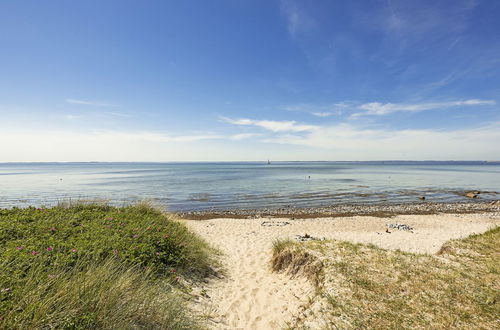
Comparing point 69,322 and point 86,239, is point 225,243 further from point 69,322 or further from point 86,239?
point 69,322

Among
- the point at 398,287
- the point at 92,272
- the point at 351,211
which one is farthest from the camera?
the point at 351,211

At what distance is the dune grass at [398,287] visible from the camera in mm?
5176

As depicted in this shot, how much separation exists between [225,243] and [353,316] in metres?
9.86

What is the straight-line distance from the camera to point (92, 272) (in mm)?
5242

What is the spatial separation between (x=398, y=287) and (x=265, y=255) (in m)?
6.48

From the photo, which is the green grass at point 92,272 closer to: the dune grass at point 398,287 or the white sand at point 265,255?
the white sand at point 265,255

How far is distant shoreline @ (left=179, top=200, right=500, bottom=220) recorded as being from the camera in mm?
24891

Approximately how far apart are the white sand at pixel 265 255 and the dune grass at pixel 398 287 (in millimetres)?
830

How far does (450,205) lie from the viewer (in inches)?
1150

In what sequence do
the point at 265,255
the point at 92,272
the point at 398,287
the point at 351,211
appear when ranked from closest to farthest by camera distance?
the point at 92,272 → the point at 398,287 → the point at 265,255 → the point at 351,211

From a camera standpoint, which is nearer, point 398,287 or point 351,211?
point 398,287

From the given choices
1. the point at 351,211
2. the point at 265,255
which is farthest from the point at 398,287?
the point at 351,211

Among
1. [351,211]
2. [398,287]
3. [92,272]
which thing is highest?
[92,272]

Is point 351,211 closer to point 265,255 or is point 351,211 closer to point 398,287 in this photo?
point 265,255
